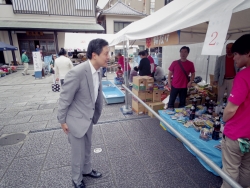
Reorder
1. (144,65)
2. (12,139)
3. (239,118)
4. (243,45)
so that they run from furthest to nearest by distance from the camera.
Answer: (144,65) → (12,139) → (239,118) → (243,45)

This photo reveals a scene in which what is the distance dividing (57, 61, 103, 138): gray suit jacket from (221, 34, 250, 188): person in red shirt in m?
1.47

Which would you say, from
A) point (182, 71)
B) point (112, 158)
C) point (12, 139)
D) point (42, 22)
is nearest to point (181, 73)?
point (182, 71)

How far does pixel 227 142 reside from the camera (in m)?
1.62

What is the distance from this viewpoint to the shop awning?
14609 mm

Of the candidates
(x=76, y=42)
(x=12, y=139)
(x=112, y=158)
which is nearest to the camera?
(x=112, y=158)

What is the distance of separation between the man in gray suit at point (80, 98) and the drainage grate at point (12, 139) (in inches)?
84.2

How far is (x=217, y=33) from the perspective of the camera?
5.17 ft

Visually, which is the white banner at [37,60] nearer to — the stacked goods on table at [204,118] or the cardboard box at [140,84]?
the cardboard box at [140,84]

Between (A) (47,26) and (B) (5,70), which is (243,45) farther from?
(A) (47,26)

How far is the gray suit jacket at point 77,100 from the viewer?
1.72 m

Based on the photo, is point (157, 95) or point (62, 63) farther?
point (62, 63)

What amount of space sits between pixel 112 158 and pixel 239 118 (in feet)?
6.74

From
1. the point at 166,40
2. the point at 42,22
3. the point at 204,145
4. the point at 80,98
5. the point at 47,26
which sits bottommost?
the point at 204,145

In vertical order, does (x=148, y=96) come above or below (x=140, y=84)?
below
